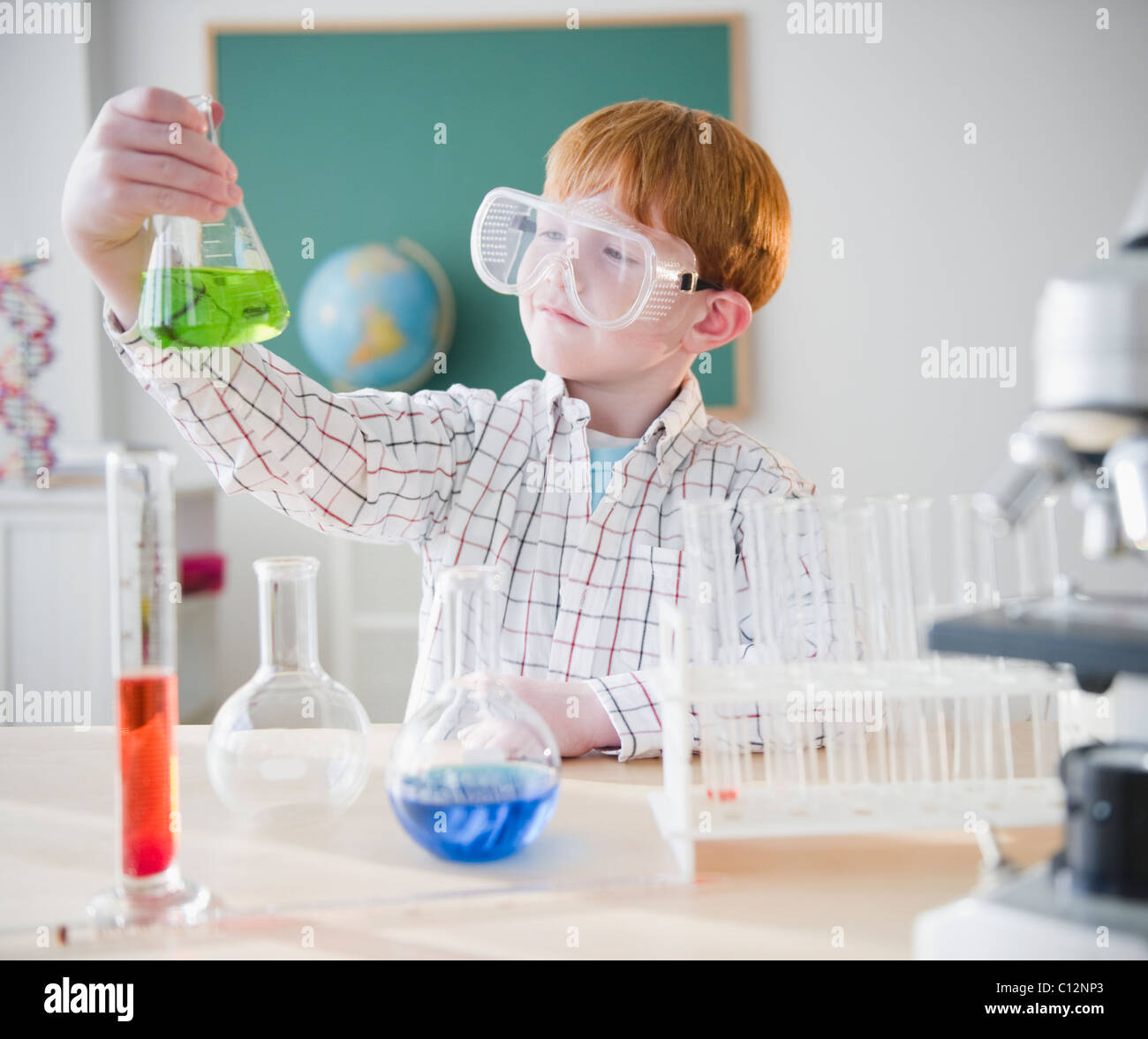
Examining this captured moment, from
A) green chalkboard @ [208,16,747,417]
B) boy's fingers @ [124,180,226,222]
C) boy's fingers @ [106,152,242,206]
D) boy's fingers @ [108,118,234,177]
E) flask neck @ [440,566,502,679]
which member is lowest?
flask neck @ [440,566,502,679]

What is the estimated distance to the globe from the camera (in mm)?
3520

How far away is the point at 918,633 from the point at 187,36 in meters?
3.57

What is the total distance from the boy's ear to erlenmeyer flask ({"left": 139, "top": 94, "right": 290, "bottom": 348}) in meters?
0.69

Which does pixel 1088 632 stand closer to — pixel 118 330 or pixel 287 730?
pixel 287 730

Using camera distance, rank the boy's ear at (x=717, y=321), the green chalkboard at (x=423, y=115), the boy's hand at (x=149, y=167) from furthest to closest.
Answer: the green chalkboard at (x=423, y=115) → the boy's ear at (x=717, y=321) → the boy's hand at (x=149, y=167)

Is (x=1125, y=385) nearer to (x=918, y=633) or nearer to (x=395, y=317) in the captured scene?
(x=918, y=633)

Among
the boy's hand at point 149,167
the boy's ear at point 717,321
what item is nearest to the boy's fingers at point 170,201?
the boy's hand at point 149,167

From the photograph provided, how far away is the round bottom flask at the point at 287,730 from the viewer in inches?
36.4

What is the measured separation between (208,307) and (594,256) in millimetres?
571

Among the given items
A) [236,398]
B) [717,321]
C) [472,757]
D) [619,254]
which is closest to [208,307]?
[236,398]

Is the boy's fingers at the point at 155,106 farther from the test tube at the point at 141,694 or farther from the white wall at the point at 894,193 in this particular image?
the white wall at the point at 894,193

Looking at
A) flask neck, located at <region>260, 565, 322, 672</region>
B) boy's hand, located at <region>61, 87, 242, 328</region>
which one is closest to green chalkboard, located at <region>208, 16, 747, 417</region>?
boy's hand, located at <region>61, 87, 242, 328</region>

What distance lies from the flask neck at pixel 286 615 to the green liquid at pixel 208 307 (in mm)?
277

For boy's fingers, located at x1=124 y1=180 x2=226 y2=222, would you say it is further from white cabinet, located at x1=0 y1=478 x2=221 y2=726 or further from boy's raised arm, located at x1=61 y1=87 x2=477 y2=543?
white cabinet, located at x1=0 y1=478 x2=221 y2=726
